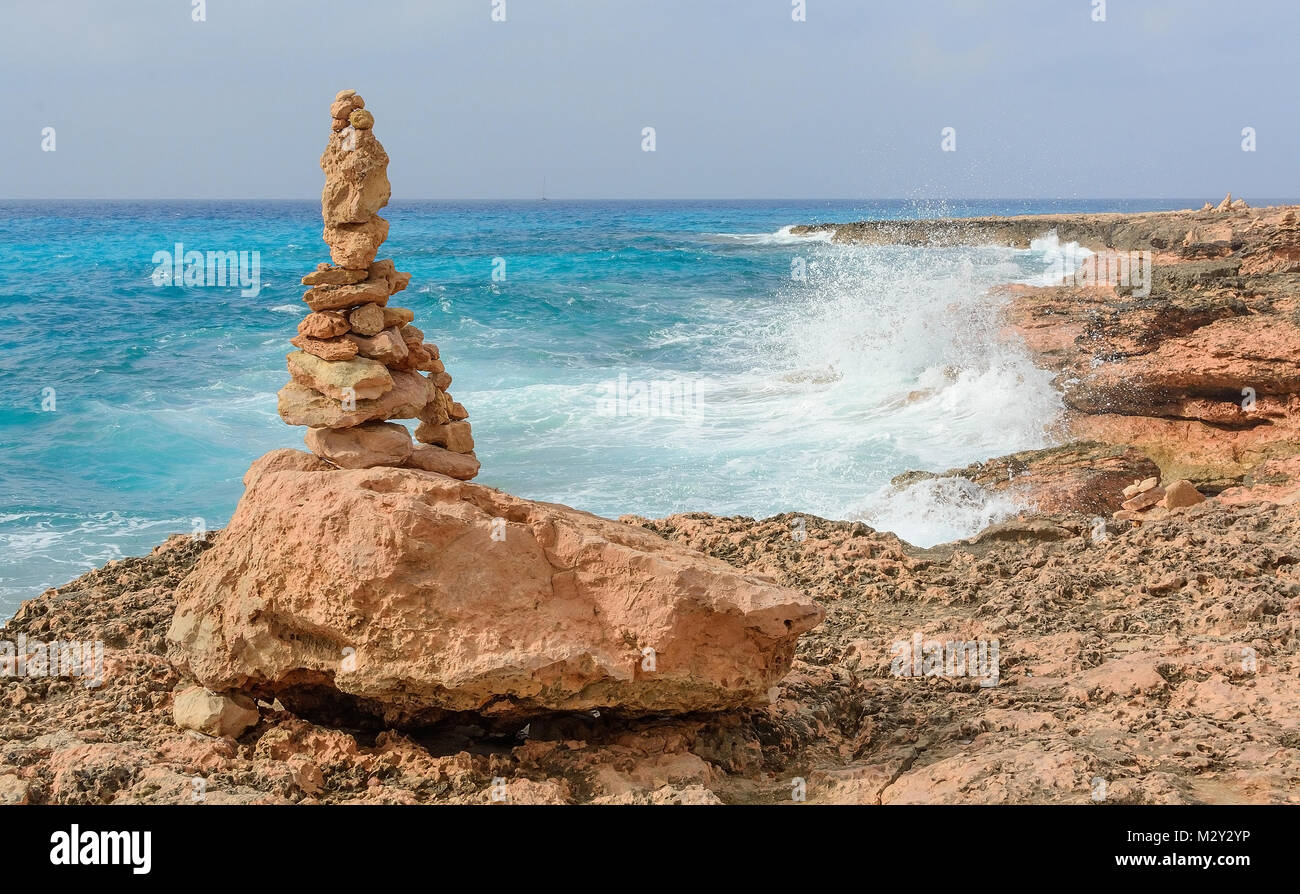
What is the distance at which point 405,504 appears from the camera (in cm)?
361

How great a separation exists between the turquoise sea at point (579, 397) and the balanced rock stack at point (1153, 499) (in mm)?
1110

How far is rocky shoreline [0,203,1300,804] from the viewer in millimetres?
3570

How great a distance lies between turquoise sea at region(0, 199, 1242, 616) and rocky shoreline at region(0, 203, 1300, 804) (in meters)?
1.85

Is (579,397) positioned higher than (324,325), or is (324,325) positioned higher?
(324,325)

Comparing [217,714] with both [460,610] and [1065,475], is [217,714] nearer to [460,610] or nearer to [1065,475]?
[460,610]

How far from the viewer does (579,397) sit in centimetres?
1476

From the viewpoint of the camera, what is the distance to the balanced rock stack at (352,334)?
177 inches

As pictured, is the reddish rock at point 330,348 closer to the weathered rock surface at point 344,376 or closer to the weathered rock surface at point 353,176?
the weathered rock surface at point 344,376

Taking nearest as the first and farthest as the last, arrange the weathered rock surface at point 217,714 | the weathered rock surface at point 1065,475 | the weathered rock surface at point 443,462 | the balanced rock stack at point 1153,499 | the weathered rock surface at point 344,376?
the weathered rock surface at point 217,714
the weathered rock surface at point 344,376
the weathered rock surface at point 443,462
the balanced rock stack at point 1153,499
the weathered rock surface at point 1065,475

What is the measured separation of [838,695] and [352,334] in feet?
9.11

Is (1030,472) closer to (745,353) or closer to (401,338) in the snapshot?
(401,338)

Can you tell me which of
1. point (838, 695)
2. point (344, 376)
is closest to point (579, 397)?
point (344, 376)

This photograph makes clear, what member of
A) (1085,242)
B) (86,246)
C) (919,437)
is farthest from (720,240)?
(919,437)

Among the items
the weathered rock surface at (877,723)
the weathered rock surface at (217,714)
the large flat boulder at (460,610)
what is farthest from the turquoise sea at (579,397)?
the large flat boulder at (460,610)
